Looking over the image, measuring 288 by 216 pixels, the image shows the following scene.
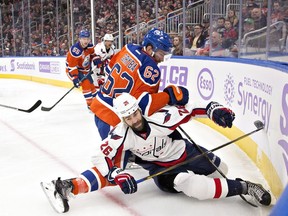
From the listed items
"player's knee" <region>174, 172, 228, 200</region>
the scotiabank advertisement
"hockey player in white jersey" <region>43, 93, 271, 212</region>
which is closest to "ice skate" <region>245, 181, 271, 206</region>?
"hockey player in white jersey" <region>43, 93, 271, 212</region>

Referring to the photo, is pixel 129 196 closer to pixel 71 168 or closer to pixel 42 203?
pixel 42 203

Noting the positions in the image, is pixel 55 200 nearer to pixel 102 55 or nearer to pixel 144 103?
pixel 144 103

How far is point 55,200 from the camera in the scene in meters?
2.16

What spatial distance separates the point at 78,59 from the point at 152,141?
11.7ft

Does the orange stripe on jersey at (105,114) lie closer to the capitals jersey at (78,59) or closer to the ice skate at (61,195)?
the ice skate at (61,195)

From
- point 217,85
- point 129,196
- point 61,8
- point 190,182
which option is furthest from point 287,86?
point 61,8

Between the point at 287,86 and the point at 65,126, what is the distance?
3.17 meters

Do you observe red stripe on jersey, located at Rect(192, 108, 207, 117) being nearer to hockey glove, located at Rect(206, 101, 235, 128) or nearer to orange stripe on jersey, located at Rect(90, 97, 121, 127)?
hockey glove, located at Rect(206, 101, 235, 128)

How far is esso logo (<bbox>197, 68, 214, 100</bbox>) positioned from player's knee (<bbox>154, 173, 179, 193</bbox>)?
2074 millimetres

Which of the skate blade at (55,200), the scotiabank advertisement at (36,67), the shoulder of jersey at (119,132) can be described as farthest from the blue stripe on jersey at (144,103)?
the scotiabank advertisement at (36,67)

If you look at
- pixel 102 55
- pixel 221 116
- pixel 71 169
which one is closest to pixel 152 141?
pixel 221 116

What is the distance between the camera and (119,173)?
1.96 m

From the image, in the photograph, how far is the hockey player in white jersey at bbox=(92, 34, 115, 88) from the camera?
17.4 ft

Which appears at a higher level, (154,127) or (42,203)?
(154,127)
